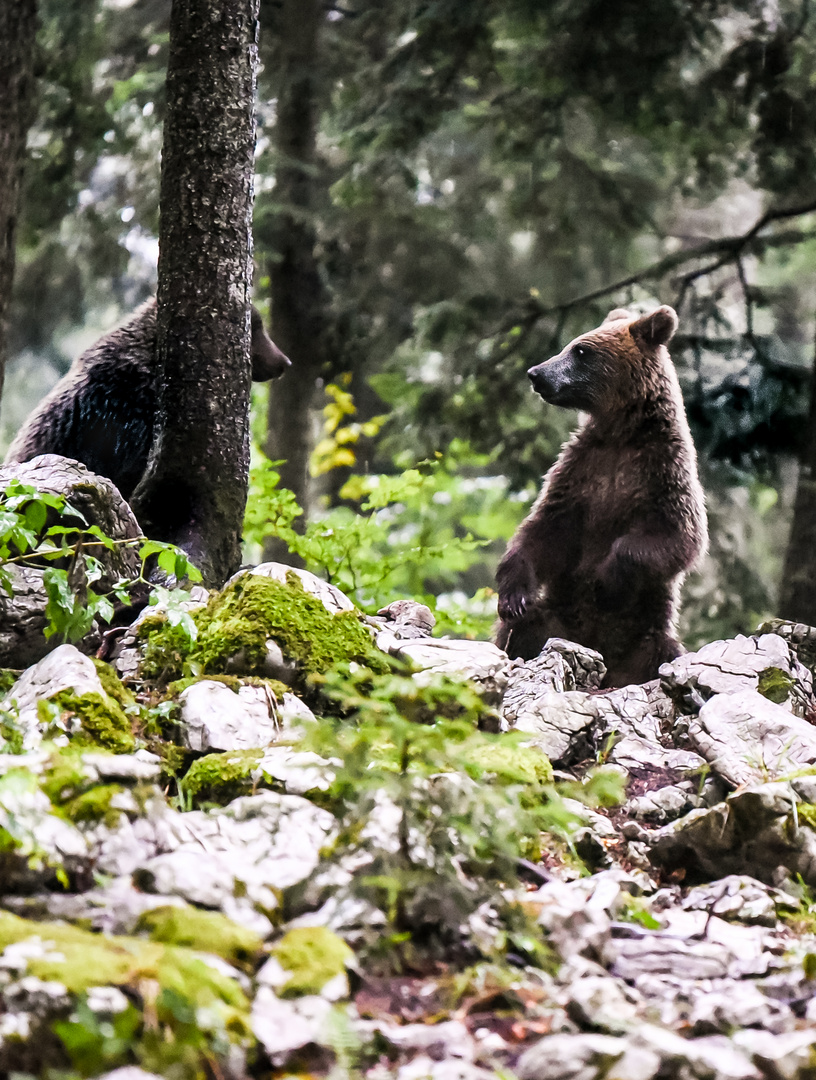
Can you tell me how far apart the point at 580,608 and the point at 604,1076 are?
3.88 m

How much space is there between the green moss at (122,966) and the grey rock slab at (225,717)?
1.17 m

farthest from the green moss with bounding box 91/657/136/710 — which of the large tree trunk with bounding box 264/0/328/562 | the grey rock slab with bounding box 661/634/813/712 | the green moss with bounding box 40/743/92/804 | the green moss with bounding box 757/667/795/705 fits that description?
the large tree trunk with bounding box 264/0/328/562

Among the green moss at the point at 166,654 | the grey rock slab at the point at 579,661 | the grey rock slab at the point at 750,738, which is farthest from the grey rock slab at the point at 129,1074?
the grey rock slab at the point at 579,661

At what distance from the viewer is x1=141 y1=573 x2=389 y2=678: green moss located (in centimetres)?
362

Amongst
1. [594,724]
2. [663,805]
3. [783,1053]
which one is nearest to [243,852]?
[783,1053]

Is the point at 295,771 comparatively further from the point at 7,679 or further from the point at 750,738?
the point at 750,738

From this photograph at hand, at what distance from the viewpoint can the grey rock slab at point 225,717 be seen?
125 inches

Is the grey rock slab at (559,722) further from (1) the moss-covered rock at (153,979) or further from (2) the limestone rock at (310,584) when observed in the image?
(1) the moss-covered rock at (153,979)

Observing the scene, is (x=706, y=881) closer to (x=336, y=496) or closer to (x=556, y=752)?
(x=556, y=752)

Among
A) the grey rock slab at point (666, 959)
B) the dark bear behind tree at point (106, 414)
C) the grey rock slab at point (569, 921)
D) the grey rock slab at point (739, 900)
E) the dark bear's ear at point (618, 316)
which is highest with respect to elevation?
the dark bear's ear at point (618, 316)

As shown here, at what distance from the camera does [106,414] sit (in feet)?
18.3

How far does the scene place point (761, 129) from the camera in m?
7.76

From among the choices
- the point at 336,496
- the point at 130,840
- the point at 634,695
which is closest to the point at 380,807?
the point at 130,840

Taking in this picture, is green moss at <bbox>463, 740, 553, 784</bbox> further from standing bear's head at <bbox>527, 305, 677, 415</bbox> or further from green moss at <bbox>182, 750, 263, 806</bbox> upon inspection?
standing bear's head at <bbox>527, 305, 677, 415</bbox>
